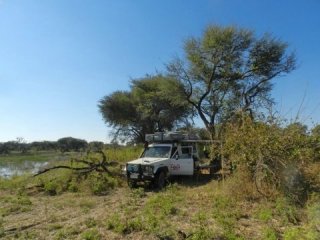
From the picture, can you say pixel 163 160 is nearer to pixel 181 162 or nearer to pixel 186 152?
pixel 181 162

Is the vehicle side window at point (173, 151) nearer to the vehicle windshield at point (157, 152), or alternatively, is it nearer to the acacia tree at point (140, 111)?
the vehicle windshield at point (157, 152)

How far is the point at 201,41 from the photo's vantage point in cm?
2944

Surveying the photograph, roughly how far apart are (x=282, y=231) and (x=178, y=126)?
1417 inches

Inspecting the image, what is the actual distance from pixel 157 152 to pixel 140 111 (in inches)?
1004

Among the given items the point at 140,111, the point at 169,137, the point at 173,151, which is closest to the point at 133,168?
the point at 173,151

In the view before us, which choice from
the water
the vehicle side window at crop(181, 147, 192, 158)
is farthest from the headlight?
the water

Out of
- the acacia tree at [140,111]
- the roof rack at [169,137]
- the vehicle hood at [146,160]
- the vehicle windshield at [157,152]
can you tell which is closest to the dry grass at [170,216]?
the vehicle hood at [146,160]

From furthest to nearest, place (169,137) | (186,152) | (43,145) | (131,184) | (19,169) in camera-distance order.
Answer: (43,145) < (19,169) < (186,152) < (169,137) < (131,184)

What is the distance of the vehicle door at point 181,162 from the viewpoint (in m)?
17.5

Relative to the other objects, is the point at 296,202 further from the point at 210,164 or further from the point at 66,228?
the point at 210,164

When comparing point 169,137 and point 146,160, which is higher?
point 169,137

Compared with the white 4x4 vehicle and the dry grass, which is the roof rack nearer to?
the white 4x4 vehicle

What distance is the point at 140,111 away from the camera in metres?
43.3

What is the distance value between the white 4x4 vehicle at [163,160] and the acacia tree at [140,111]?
64.8 feet
